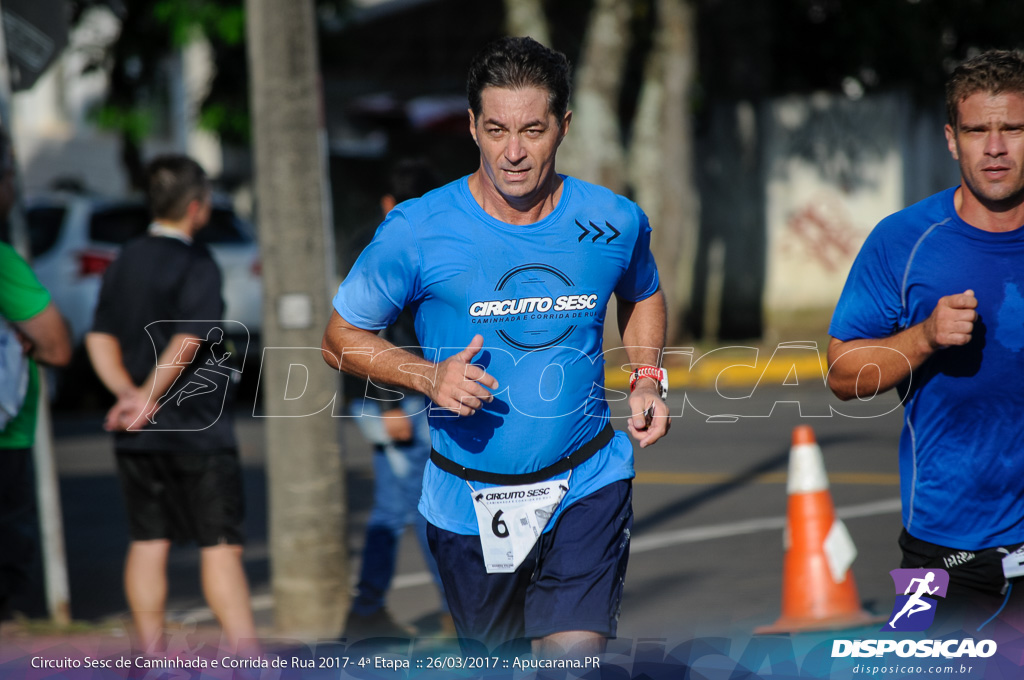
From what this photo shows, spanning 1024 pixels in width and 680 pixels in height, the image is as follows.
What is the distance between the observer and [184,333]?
5016 mm

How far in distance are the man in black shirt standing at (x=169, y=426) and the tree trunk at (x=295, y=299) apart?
13.5 inches

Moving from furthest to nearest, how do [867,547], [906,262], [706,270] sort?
[706,270] → [867,547] → [906,262]

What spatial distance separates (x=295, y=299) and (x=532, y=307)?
A: 7.04 feet

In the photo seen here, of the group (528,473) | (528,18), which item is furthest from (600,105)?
(528,473)

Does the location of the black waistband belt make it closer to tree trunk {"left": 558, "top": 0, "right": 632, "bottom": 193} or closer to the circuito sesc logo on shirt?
the circuito sesc logo on shirt

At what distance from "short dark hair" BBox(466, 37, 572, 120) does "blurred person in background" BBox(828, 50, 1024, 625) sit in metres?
0.97

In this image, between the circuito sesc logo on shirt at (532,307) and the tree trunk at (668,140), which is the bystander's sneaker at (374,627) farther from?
the tree trunk at (668,140)

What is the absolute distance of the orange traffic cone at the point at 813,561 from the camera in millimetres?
5414

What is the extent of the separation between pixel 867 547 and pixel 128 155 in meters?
16.6

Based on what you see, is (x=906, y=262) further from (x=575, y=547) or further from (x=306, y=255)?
(x=306, y=255)

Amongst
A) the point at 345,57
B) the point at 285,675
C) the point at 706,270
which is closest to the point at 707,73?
the point at 706,270

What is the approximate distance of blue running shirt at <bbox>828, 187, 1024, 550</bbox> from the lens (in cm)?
330

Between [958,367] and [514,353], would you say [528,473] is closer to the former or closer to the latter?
[514,353]

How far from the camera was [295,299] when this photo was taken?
531 cm
